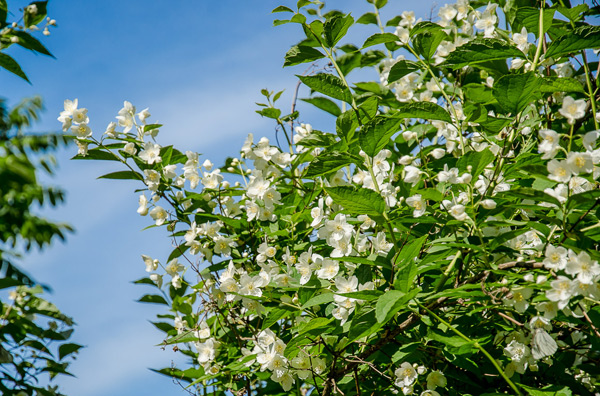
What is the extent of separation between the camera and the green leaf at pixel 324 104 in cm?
249

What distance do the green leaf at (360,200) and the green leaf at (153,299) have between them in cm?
141

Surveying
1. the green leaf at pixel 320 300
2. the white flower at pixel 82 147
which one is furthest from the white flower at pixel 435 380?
the white flower at pixel 82 147

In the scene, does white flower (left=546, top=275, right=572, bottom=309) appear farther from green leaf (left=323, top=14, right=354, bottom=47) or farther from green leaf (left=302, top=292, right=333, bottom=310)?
green leaf (left=323, top=14, right=354, bottom=47)

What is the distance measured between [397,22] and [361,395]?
2.06 m

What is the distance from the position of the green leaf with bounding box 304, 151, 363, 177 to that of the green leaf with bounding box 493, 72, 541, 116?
1.61ft

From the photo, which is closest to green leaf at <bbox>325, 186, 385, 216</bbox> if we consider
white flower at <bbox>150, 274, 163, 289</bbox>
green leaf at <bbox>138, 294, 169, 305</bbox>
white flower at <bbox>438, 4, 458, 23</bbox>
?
white flower at <bbox>150, 274, 163, 289</bbox>

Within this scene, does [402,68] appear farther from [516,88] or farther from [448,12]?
[448,12]

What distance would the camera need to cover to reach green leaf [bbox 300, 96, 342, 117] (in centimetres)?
249

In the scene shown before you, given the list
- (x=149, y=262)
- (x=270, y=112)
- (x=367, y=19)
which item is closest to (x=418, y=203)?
(x=270, y=112)

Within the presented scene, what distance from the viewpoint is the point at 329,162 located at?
1.77 meters

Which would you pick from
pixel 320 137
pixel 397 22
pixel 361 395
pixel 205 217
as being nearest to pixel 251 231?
pixel 205 217

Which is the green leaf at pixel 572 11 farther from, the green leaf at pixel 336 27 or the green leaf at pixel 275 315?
the green leaf at pixel 275 315

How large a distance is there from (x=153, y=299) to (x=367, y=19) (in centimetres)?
191

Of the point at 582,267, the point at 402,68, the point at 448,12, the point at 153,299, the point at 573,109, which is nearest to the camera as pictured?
the point at 582,267
